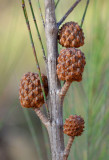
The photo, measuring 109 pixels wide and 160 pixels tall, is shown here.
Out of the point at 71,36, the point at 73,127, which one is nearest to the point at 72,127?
the point at 73,127

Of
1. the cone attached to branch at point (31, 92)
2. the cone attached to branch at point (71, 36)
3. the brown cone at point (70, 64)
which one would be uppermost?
the cone attached to branch at point (71, 36)

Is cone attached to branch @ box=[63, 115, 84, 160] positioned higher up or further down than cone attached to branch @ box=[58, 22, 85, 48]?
further down

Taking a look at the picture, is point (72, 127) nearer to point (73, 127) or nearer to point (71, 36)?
point (73, 127)

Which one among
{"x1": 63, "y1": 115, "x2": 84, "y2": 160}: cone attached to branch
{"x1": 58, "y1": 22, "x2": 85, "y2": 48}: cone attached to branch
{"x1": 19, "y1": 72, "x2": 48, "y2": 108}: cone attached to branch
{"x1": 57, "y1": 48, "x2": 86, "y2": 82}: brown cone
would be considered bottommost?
{"x1": 63, "y1": 115, "x2": 84, "y2": 160}: cone attached to branch

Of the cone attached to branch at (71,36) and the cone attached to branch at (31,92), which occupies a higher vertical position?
the cone attached to branch at (71,36)

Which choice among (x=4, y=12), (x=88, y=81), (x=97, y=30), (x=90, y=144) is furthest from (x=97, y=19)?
(x=4, y=12)
